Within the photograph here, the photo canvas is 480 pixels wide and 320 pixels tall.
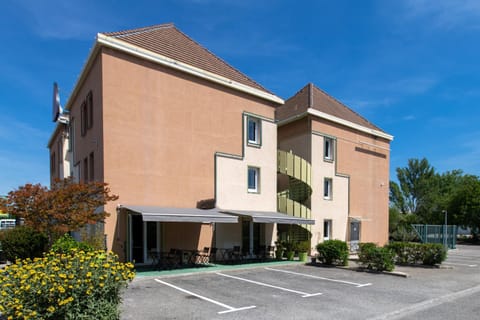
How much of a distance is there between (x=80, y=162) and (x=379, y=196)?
2124cm

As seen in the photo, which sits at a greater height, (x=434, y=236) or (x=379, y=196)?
(x=379, y=196)

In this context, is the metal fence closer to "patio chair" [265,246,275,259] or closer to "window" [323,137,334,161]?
"window" [323,137,334,161]

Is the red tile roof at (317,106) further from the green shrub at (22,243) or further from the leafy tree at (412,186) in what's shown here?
the leafy tree at (412,186)

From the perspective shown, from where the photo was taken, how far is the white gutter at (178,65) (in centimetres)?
1439

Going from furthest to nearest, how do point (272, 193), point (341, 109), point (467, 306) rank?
point (341, 109), point (272, 193), point (467, 306)

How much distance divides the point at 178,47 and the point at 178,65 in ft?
6.70

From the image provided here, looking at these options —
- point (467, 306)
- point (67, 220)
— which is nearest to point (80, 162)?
point (67, 220)

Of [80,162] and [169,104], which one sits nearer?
[169,104]

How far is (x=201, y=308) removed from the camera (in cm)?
858

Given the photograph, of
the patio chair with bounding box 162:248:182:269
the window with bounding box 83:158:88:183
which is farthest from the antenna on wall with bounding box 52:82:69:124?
the patio chair with bounding box 162:248:182:269

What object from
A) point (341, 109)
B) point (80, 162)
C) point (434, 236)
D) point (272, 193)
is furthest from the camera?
point (434, 236)

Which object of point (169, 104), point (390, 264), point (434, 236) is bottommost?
point (434, 236)

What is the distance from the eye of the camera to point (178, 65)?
16.4 meters

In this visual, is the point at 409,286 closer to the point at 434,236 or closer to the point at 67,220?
the point at 67,220
